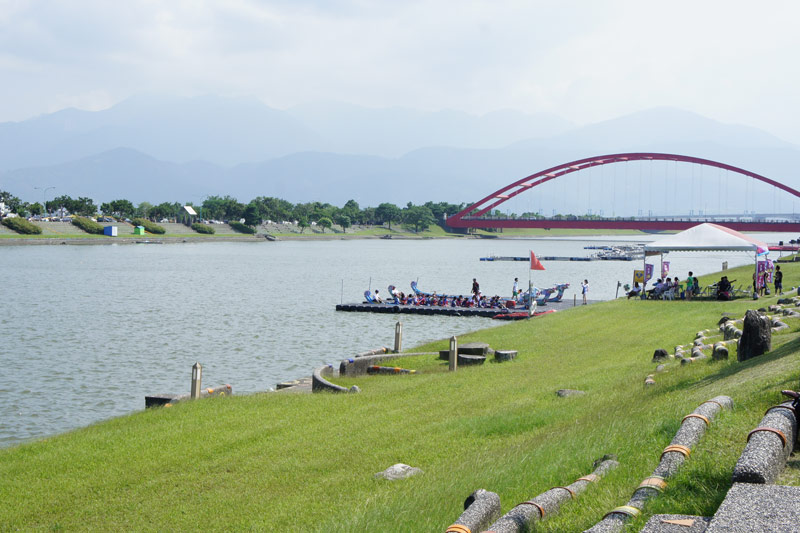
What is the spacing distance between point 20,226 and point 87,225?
1250 centimetres

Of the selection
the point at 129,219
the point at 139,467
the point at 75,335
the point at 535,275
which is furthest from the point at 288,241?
Answer: the point at 139,467

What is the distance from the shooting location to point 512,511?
4871mm

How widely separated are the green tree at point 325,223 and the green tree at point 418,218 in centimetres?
1932

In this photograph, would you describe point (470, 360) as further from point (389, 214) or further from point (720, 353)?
point (389, 214)

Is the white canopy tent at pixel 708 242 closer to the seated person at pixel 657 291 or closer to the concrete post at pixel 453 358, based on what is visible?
the seated person at pixel 657 291

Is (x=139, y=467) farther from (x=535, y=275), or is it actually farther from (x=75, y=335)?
(x=535, y=275)

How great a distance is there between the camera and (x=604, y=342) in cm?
1741

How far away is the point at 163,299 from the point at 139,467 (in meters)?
30.4

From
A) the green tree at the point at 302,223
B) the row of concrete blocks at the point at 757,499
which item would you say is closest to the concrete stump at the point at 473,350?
the row of concrete blocks at the point at 757,499

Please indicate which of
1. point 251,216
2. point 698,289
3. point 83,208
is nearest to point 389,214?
point 251,216

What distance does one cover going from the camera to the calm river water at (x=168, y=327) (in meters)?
16.8

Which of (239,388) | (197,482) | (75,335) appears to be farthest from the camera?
(75,335)

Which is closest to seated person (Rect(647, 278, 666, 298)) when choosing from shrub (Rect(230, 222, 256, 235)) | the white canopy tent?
the white canopy tent

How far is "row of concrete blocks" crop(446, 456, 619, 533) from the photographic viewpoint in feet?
15.5
